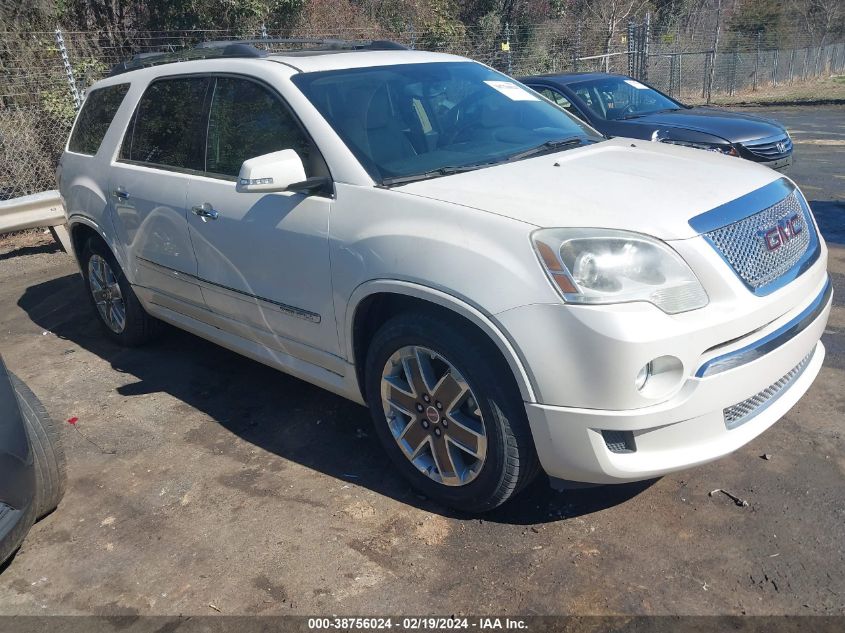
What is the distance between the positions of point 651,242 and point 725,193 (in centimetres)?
57

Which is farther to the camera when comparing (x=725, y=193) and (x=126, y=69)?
(x=126, y=69)

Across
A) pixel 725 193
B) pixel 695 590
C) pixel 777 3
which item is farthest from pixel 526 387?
pixel 777 3

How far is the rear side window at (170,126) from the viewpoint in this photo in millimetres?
4141

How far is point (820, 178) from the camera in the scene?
9.41 metres

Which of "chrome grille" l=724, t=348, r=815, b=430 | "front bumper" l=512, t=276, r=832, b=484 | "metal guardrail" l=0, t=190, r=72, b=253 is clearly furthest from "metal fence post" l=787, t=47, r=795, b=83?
"front bumper" l=512, t=276, r=832, b=484

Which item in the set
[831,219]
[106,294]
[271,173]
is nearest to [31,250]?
[106,294]

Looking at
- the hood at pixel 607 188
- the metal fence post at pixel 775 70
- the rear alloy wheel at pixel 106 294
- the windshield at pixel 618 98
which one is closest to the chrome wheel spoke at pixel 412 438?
the hood at pixel 607 188

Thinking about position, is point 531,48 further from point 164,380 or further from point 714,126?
point 164,380

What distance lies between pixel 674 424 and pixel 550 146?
1658mm

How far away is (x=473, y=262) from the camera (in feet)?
9.05

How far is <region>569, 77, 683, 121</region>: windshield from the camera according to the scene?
27.7 feet

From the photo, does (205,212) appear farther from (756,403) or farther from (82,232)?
(756,403)

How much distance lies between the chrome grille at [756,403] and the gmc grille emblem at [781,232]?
1.69ft

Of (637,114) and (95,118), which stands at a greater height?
(95,118)
